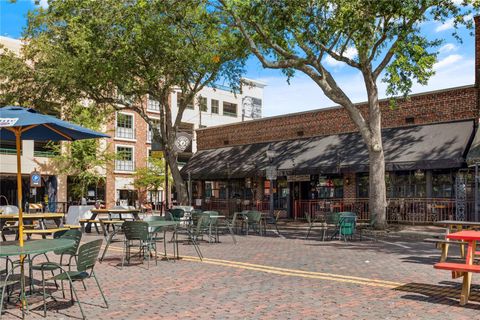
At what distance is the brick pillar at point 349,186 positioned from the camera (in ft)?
77.2

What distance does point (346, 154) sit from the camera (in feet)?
74.1

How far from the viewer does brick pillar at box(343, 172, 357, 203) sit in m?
23.5

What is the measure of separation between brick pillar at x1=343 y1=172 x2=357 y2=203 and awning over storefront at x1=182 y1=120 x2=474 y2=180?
1427mm

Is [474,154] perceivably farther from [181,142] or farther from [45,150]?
[45,150]

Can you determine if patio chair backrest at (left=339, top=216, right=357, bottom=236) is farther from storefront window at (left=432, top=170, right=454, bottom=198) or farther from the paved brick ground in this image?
storefront window at (left=432, top=170, right=454, bottom=198)

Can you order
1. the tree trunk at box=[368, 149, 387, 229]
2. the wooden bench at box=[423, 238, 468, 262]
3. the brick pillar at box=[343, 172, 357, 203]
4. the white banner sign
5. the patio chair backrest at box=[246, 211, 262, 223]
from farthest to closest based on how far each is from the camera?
the brick pillar at box=[343, 172, 357, 203] < the tree trunk at box=[368, 149, 387, 229] < the patio chair backrest at box=[246, 211, 262, 223] < the wooden bench at box=[423, 238, 468, 262] < the white banner sign

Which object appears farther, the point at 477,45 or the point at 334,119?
the point at 334,119

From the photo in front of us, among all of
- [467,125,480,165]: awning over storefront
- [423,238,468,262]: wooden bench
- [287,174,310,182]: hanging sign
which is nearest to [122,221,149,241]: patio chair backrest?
[423,238,468,262]: wooden bench

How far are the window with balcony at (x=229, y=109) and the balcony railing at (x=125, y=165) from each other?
18130 mm

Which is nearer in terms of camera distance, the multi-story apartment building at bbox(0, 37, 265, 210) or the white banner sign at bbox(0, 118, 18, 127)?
the white banner sign at bbox(0, 118, 18, 127)

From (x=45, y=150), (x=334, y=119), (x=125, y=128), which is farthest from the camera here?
(x=125, y=128)

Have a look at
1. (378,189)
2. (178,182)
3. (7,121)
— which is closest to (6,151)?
(178,182)

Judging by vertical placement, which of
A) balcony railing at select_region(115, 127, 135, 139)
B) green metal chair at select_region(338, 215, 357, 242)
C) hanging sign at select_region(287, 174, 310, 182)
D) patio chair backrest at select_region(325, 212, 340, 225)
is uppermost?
balcony railing at select_region(115, 127, 135, 139)

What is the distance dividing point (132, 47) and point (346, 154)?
35.3 ft
